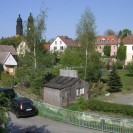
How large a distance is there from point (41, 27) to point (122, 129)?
2387 cm

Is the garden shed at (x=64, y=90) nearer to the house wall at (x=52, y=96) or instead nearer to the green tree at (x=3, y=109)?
the house wall at (x=52, y=96)

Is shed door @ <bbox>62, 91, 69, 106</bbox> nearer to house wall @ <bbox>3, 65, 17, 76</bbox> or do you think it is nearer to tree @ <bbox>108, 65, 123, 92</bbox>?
tree @ <bbox>108, 65, 123, 92</bbox>

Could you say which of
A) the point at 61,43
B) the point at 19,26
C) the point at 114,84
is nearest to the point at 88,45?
the point at 114,84

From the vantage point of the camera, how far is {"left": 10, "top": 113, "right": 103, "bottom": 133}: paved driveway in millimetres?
20328

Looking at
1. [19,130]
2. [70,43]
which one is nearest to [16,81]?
[19,130]

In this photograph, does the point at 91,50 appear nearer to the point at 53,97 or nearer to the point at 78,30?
the point at 78,30

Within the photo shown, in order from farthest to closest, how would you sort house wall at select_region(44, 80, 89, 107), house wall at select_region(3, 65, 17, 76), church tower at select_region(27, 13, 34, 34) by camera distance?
house wall at select_region(3, 65, 17, 76), church tower at select_region(27, 13, 34, 34), house wall at select_region(44, 80, 89, 107)

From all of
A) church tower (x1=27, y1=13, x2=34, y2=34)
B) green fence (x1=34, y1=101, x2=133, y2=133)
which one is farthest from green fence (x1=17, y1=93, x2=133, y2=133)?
church tower (x1=27, y1=13, x2=34, y2=34)

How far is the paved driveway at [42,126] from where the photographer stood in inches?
800

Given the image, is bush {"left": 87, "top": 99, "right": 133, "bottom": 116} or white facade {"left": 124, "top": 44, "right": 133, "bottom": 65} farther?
white facade {"left": 124, "top": 44, "right": 133, "bottom": 65}

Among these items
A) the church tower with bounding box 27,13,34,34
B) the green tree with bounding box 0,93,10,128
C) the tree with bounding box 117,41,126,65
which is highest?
the church tower with bounding box 27,13,34,34

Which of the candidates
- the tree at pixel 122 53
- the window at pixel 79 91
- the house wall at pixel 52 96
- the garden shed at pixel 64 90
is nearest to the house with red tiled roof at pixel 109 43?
the tree at pixel 122 53

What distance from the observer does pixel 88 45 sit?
4028 cm

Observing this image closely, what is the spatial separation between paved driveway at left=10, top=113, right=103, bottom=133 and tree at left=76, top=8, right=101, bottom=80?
1685 cm
